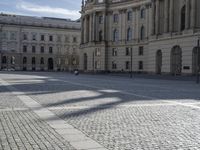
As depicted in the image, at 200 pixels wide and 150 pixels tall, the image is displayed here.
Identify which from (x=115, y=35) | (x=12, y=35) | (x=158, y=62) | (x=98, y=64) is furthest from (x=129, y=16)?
(x=12, y=35)

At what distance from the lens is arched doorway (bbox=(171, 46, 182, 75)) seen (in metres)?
64.8

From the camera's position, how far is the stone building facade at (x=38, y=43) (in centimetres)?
13812

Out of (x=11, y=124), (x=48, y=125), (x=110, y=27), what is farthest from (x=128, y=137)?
(x=110, y=27)

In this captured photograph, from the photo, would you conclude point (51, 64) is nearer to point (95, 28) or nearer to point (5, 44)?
point (5, 44)

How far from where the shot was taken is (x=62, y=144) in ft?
28.9

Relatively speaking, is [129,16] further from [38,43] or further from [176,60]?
[38,43]

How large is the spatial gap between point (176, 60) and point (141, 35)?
2451 centimetres

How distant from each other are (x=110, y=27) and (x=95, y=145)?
9158cm

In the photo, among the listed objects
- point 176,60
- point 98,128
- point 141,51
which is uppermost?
point 141,51

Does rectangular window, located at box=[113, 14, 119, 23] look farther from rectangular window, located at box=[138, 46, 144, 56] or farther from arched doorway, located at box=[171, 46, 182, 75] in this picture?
arched doorway, located at box=[171, 46, 182, 75]

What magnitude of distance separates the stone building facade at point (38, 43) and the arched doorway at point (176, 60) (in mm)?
79985

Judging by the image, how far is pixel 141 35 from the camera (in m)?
89.4

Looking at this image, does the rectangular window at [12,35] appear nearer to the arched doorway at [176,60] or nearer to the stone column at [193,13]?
the arched doorway at [176,60]

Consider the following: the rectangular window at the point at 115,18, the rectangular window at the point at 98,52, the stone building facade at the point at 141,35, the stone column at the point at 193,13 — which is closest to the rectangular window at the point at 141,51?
the stone building facade at the point at 141,35
